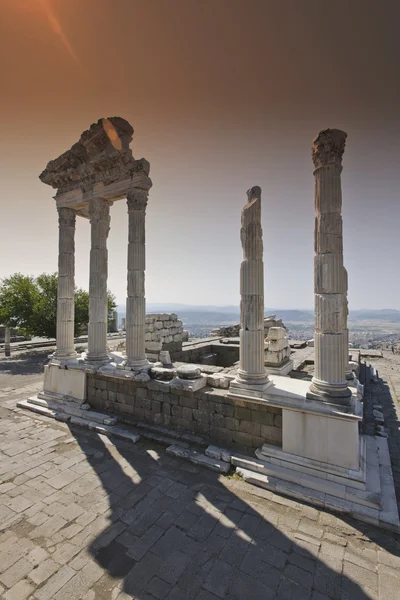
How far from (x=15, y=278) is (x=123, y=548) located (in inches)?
902

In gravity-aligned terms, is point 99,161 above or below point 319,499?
above

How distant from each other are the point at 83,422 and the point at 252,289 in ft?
20.7

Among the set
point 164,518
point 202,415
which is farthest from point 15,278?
point 164,518

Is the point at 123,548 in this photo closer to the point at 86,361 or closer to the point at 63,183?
the point at 86,361

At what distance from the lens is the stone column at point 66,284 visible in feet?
34.9

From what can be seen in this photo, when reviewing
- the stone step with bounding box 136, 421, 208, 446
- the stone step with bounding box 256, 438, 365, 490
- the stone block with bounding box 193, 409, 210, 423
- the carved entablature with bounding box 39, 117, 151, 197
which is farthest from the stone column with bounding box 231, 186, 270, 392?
the carved entablature with bounding box 39, 117, 151, 197

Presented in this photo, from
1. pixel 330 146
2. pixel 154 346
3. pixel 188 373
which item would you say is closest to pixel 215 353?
pixel 154 346

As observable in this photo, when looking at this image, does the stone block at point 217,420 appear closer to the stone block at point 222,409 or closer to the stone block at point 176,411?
the stone block at point 222,409

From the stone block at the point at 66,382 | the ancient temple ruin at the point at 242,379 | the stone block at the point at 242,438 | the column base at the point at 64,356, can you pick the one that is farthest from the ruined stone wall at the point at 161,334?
the stone block at the point at 242,438

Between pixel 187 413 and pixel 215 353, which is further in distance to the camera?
pixel 215 353

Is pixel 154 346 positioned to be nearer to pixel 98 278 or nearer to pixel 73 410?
pixel 98 278

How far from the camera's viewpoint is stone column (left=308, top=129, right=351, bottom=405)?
595 centimetres

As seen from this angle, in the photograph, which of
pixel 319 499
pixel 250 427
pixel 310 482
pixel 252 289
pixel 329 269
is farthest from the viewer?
pixel 252 289

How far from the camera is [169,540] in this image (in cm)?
423
